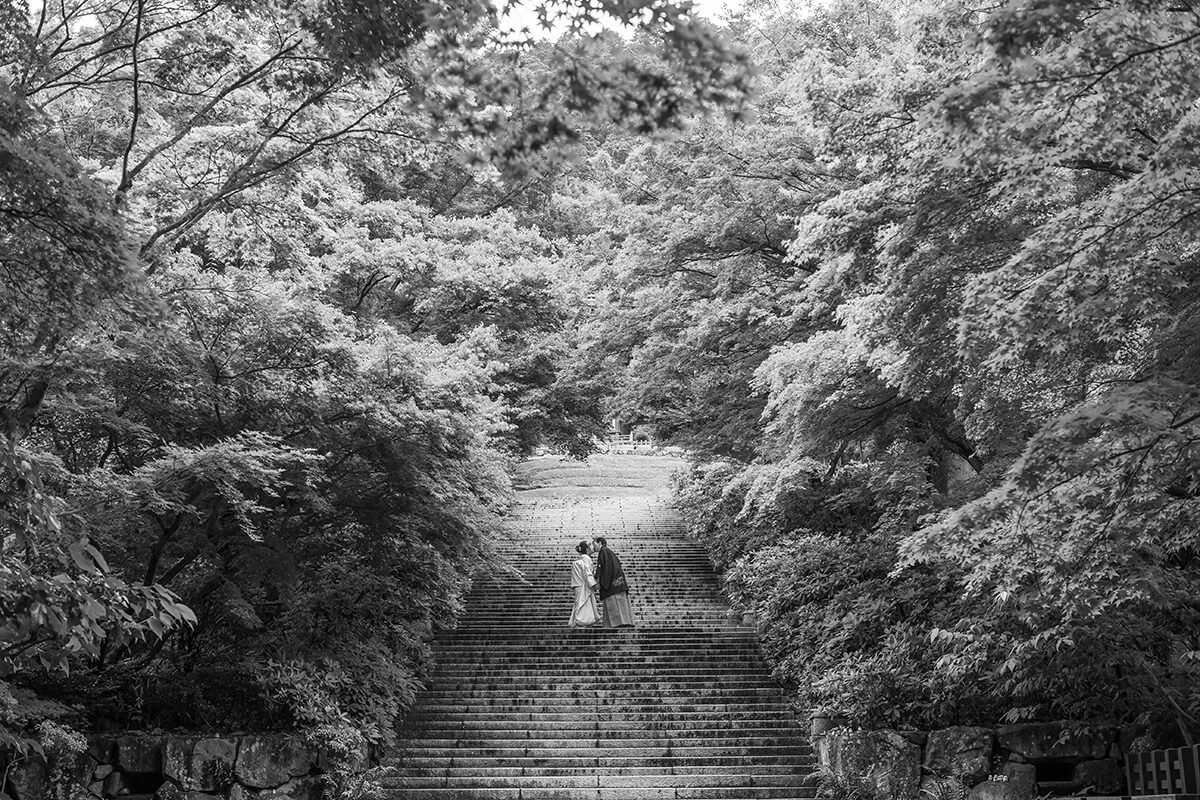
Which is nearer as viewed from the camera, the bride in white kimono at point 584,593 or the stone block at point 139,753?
the stone block at point 139,753

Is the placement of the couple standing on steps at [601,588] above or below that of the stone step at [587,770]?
above

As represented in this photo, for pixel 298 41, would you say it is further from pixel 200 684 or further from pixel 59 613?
pixel 200 684

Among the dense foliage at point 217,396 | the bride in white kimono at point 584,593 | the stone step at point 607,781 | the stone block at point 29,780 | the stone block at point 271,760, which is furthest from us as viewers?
the bride in white kimono at point 584,593

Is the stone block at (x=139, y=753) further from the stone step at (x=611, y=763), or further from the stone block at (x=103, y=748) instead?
the stone step at (x=611, y=763)

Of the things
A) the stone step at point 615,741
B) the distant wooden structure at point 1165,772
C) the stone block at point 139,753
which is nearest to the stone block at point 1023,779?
the distant wooden structure at point 1165,772

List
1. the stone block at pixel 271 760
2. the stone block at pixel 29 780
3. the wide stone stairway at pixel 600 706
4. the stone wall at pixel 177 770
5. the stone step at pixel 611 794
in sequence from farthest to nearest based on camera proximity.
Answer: the wide stone stairway at pixel 600 706, the stone step at pixel 611 794, the stone block at pixel 271 760, the stone wall at pixel 177 770, the stone block at pixel 29 780

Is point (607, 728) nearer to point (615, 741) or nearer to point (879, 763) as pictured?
point (615, 741)

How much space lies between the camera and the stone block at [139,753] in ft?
29.0

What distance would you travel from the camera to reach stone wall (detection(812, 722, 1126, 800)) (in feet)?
28.1

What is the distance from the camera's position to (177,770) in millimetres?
8883

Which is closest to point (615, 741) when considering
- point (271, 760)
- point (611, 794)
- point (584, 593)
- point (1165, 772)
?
point (611, 794)

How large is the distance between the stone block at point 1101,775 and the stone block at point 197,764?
7015mm

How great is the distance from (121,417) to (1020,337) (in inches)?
270

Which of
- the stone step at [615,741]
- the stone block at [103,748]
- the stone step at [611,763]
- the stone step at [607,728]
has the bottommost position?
the stone step at [611,763]
